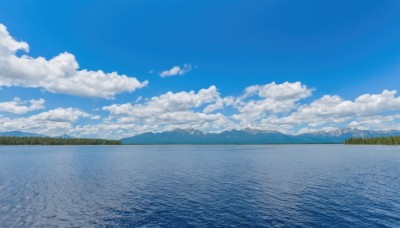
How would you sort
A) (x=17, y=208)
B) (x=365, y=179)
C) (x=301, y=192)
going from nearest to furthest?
(x=17, y=208) → (x=301, y=192) → (x=365, y=179)

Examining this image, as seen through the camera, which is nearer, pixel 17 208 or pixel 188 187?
pixel 17 208

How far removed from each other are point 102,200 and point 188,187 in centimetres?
1819

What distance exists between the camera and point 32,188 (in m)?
52.7

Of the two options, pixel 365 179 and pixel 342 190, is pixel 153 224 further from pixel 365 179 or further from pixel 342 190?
pixel 365 179

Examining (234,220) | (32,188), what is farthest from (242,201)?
(32,188)

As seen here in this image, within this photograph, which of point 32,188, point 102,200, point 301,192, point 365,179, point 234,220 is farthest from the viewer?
point 365,179

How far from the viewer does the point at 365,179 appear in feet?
201

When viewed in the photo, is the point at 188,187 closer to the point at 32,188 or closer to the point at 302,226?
the point at 302,226

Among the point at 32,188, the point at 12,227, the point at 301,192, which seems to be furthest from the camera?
the point at 32,188

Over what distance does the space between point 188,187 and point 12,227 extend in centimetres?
3148

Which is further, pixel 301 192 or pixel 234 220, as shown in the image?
pixel 301 192

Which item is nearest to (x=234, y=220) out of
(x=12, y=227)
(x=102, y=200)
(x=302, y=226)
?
(x=302, y=226)

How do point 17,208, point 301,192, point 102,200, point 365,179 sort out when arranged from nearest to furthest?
point 17,208 < point 102,200 < point 301,192 < point 365,179

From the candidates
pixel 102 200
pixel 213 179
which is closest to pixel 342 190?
pixel 213 179
